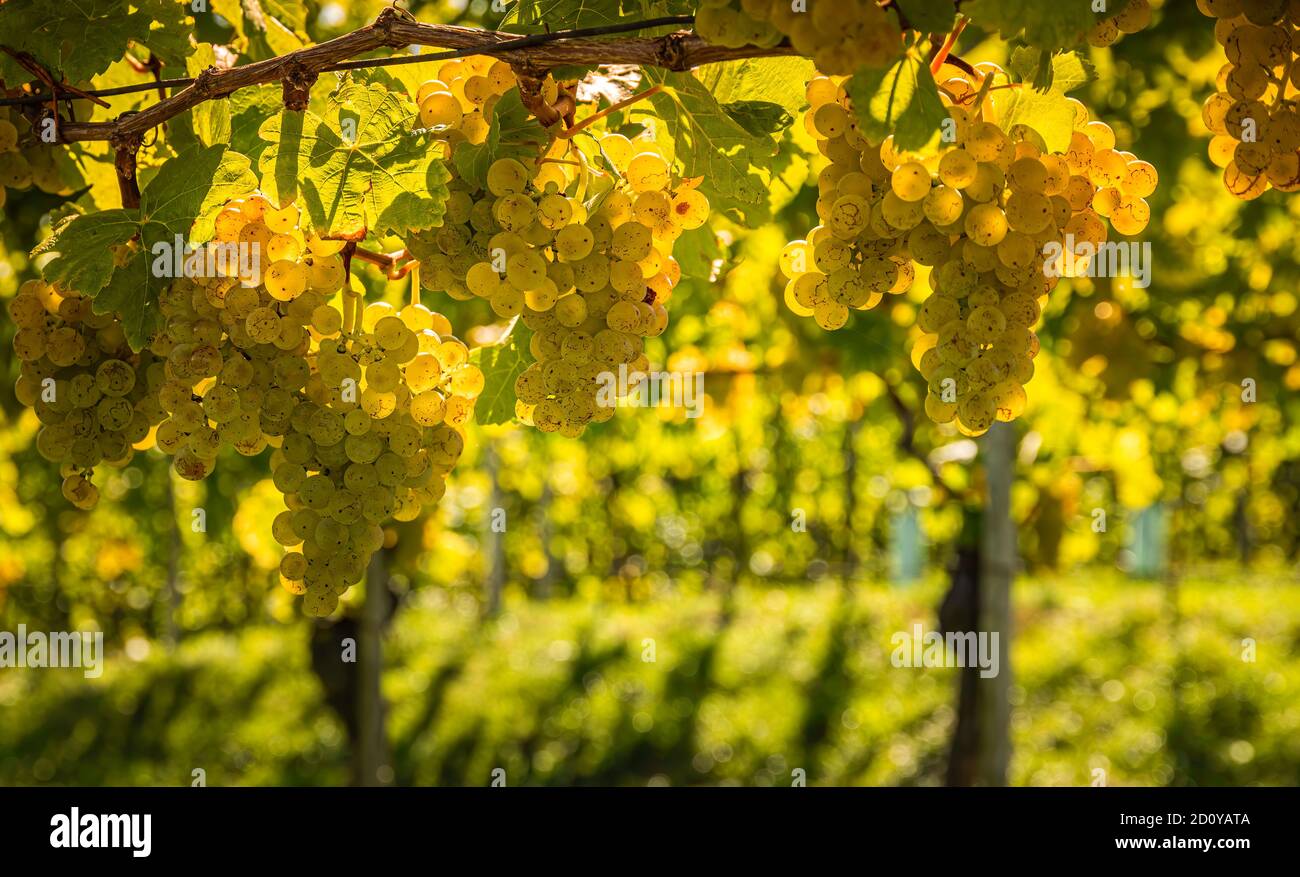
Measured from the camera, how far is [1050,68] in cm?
92

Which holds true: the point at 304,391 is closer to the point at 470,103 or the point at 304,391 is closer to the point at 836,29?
the point at 470,103

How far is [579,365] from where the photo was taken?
102 centimetres

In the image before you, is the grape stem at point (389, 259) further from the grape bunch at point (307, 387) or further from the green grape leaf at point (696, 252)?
the green grape leaf at point (696, 252)

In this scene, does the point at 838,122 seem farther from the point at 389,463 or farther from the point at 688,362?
the point at 688,362

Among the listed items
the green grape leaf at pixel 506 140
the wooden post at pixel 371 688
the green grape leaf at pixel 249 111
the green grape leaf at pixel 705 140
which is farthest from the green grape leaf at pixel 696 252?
the wooden post at pixel 371 688

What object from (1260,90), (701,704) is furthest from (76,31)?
Result: (701,704)

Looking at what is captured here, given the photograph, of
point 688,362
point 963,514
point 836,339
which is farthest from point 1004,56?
point 963,514

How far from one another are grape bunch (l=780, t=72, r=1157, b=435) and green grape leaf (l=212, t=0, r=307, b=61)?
0.79m

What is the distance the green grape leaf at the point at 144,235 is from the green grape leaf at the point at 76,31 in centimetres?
20

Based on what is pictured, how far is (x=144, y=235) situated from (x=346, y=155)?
0.23 m

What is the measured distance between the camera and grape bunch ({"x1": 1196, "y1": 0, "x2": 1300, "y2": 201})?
925 mm

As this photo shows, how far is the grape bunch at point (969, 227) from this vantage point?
91cm

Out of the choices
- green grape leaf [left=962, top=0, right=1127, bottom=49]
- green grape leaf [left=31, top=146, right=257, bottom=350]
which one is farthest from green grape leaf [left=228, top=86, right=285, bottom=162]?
green grape leaf [left=962, top=0, right=1127, bottom=49]
